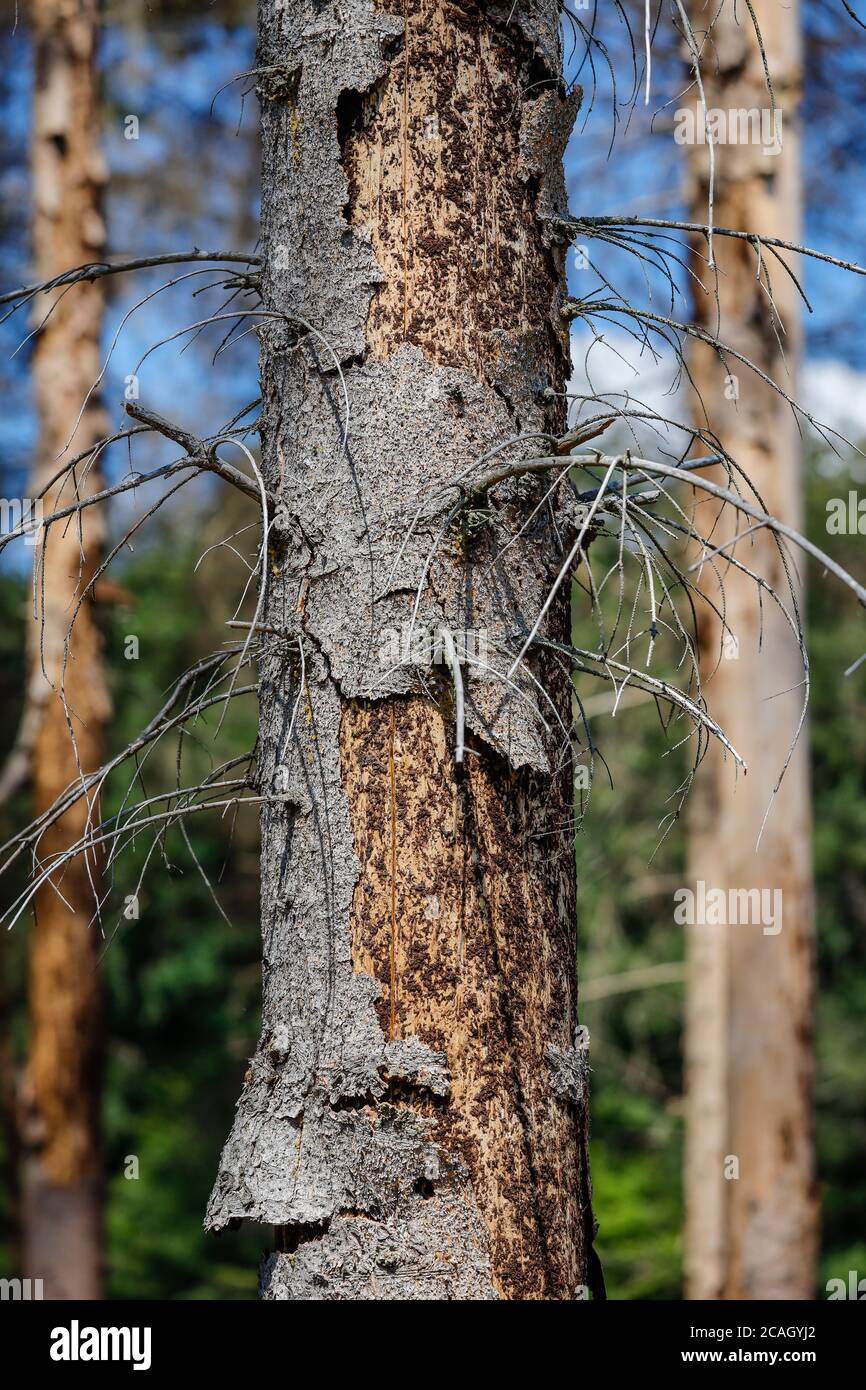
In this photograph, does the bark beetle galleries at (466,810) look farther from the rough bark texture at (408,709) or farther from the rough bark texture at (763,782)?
the rough bark texture at (763,782)

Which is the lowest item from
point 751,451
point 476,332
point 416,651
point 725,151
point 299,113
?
point 416,651

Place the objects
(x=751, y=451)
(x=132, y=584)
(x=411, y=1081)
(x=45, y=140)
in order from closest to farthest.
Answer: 1. (x=411, y=1081)
2. (x=751, y=451)
3. (x=45, y=140)
4. (x=132, y=584)

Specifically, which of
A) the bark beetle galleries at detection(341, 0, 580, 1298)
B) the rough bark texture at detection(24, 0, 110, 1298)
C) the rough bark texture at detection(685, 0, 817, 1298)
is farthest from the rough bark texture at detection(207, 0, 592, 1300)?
the rough bark texture at detection(24, 0, 110, 1298)

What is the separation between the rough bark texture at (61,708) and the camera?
5.71m

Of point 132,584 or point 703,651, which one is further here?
point 132,584

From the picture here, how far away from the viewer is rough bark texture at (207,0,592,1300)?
4.51ft

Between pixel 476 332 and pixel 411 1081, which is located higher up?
pixel 476 332

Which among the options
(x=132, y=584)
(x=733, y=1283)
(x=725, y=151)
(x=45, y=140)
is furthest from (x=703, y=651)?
(x=132, y=584)

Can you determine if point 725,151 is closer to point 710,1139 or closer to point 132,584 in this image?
point 710,1139

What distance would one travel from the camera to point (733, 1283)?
17.0ft

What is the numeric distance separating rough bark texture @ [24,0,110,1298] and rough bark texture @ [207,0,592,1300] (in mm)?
4344

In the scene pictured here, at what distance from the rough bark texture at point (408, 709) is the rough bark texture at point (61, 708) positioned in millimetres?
4344

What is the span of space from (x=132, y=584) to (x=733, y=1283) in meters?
8.16

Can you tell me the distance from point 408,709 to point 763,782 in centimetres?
426
